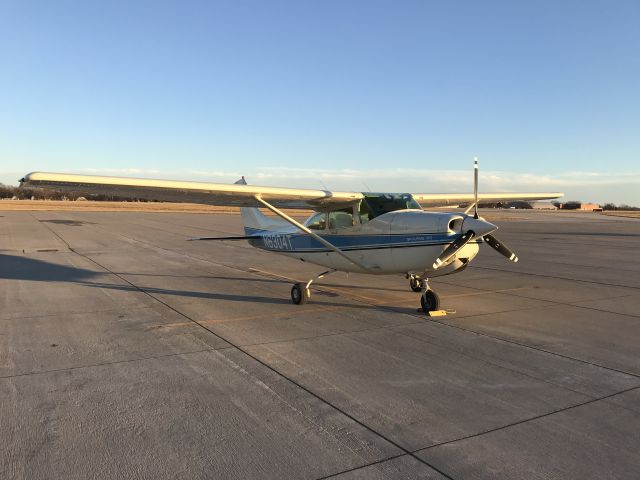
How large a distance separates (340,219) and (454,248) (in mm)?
2917

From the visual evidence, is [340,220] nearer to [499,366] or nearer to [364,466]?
[499,366]

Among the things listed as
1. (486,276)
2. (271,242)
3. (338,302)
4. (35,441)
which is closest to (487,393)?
(35,441)

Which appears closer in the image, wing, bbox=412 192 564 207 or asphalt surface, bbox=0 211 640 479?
asphalt surface, bbox=0 211 640 479

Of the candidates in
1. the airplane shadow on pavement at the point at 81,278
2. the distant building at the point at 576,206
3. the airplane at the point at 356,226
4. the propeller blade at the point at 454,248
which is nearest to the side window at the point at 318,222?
the airplane at the point at 356,226

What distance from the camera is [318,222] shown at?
1079 cm

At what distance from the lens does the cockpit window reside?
31.6 ft

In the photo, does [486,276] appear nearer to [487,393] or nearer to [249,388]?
[487,393]

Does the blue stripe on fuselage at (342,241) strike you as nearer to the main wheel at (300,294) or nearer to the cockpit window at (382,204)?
the cockpit window at (382,204)

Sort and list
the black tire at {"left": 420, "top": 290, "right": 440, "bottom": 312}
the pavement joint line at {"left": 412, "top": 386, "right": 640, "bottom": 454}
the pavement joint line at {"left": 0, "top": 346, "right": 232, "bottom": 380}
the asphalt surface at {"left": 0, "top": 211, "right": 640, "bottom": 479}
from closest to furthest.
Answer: the asphalt surface at {"left": 0, "top": 211, "right": 640, "bottom": 479}
the pavement joint line at {"left": 412, "top": 386, "right": 640, "bottom": 454}
the pavement joint line at {"left": 0, "top": 346, "right": 232, "bottom": 380}
the black tire at {"left": 420, "top": 290, "right": 440, "bottom": 312}

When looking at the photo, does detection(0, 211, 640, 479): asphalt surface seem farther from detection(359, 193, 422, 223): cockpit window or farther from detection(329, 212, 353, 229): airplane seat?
detection(359, 193, 422, 223): cockpit window

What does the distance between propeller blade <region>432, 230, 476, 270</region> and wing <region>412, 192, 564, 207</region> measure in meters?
4.35

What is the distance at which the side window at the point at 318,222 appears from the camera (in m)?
10.7

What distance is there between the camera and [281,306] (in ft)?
31.7

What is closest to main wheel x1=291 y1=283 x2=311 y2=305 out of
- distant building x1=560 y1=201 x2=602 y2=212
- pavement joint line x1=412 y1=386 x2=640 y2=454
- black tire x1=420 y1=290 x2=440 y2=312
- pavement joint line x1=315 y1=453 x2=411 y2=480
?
black tire x1=420 y1=290 x2=440 y2=312
